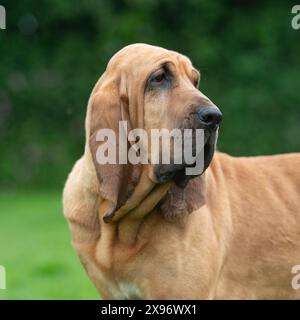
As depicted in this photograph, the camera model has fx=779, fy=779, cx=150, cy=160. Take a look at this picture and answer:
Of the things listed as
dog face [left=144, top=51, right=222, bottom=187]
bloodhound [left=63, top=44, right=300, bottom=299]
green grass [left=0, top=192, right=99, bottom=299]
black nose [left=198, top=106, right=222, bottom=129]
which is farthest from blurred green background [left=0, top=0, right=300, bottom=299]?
black nose [left=198, top=106, right=222, bottom=129]

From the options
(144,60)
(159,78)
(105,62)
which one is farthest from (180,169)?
(105,62)

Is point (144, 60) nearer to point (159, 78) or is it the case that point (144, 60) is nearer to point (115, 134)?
point (159, 78)

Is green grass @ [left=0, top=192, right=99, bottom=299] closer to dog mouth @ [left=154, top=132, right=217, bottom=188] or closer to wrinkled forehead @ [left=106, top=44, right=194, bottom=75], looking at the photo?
dog mouth @ [left=154, top=132, right=217, bottom=188]

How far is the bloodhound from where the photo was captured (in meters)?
3.78

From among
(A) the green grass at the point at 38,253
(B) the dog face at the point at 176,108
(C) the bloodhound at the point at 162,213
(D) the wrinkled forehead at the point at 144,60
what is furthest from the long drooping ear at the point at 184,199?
(A) the green grass at the point at 38,253

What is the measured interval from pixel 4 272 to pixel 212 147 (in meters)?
4.12

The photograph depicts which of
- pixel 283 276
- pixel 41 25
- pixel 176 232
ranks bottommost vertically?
pixel 283 276

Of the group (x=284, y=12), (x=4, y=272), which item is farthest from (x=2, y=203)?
(x=284, y=12)

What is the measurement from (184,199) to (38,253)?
5047 millimetres

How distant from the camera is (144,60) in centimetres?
384

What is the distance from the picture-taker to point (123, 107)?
3.86 m

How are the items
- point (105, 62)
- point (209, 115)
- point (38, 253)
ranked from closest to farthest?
1. point (209, 115)
2. point (38, 253)
3. point (105, 62)

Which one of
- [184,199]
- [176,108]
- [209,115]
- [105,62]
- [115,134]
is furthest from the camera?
[105,62]

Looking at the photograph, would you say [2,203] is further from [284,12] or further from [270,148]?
[284,12]
